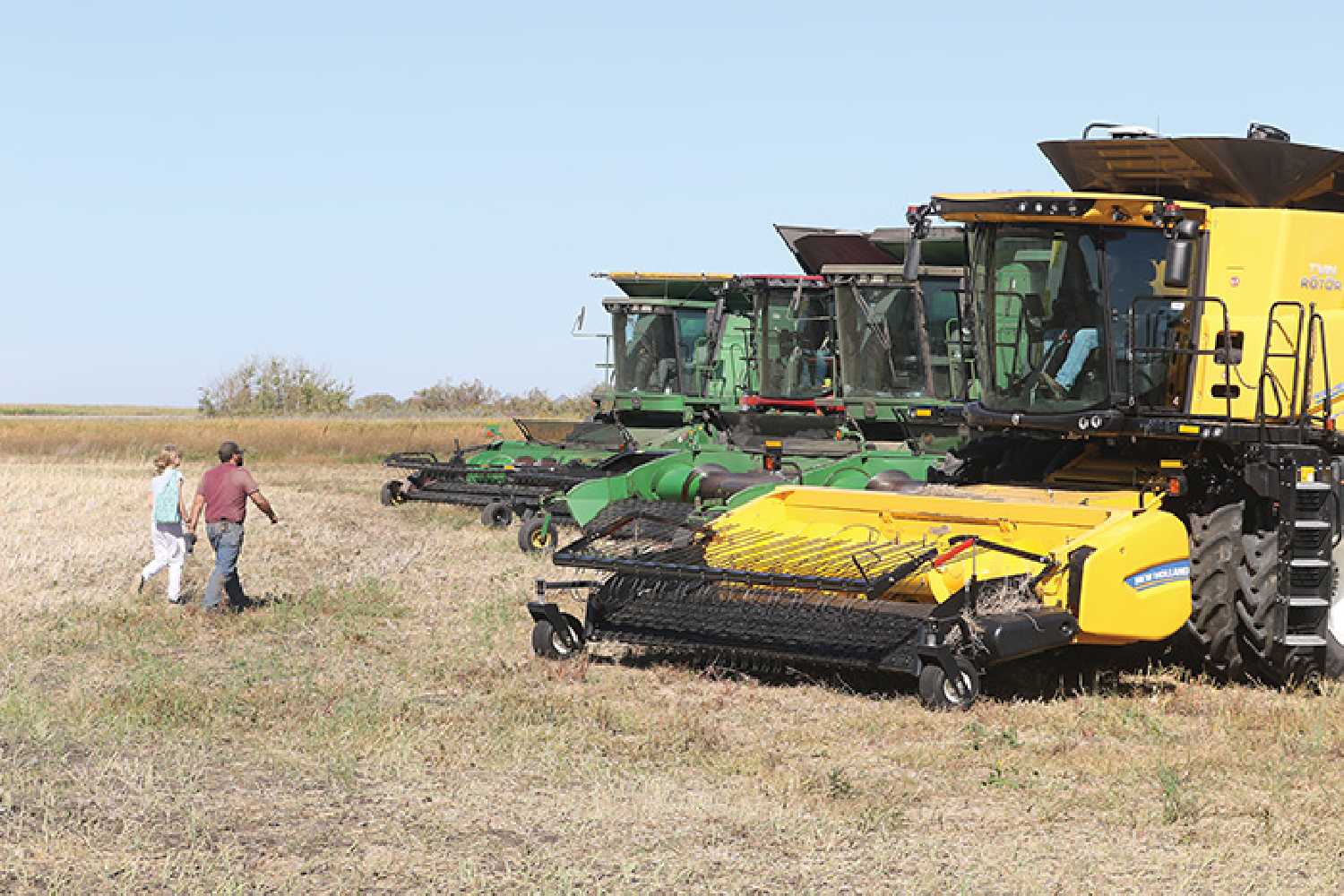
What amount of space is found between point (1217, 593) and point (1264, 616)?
256mm

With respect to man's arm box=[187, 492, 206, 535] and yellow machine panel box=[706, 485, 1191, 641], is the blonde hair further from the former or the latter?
yellow machine panel box=[706, 485, 1191, 641]

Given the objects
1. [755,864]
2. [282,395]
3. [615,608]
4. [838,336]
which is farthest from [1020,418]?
[282,395]

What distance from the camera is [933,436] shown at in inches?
631

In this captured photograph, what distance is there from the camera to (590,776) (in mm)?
6883

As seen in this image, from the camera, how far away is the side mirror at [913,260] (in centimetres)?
898

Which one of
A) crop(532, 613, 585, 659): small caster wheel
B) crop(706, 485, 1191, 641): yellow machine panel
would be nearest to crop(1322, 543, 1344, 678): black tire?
crop(706, 485, 1191, 641): yellow machine panel

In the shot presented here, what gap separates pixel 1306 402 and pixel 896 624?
2.69 meters

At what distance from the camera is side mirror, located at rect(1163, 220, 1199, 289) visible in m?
8.70

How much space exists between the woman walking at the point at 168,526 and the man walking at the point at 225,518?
17 cm

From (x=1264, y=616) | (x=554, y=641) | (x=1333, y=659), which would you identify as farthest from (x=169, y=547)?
(x=1333, y=659)

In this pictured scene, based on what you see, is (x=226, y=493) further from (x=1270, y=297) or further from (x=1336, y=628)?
(x=1336, y=628)

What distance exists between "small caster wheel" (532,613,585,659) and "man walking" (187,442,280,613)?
9.75 ft

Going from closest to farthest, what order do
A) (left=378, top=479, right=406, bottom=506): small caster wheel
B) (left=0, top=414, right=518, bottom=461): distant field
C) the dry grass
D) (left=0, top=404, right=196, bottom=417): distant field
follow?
the dry grass < (left=378, top=479, right=406, bottom=506): small caster wheel < (left=0, top=414, right=518, bottom=461): distant field < (left=0, top=404, right=196, bottom=417): distant field

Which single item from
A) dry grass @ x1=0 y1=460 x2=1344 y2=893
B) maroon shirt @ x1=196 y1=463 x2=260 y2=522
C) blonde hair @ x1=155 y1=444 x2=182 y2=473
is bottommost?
dry grass @ x1=0 y1=460 x2=1344 y2=893
